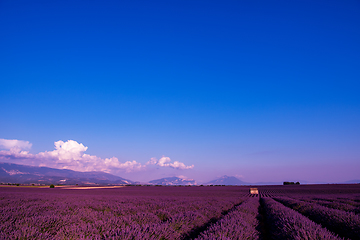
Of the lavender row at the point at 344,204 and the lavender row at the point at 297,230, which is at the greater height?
the lavender row at the point at 297,230

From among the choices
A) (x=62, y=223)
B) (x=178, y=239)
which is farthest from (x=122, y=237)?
(x=62, y=223)

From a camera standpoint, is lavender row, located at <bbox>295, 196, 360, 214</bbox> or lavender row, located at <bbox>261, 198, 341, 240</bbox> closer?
lavender row, located at <bbox>261, 198, 341, 240</bbox>

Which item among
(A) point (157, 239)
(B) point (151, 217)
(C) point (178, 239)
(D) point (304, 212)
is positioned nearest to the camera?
(A) point (157, 239)

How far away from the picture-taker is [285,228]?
16.9 feet

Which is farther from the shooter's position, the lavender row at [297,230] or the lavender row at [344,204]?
the lavender row at [344,204]

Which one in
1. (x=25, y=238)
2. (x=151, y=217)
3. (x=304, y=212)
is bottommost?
(x=304, y=212)

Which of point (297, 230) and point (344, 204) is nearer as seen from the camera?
point (297, 230)

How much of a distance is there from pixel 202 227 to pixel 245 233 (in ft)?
7.46

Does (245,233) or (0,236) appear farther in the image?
(245,233)

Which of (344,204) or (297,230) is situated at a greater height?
(297,230)

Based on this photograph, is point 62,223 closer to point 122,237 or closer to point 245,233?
point 122,237

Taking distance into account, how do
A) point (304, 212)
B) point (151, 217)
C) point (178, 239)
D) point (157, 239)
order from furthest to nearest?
1. point (304, 212)
2. point (151, 217)
3. point (178, 239)
4. point (157, 239)

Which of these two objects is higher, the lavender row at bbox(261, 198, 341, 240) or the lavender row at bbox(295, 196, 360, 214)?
the lavender row at bbox(261, 198, 341, 240)

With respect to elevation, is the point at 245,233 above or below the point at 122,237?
below
